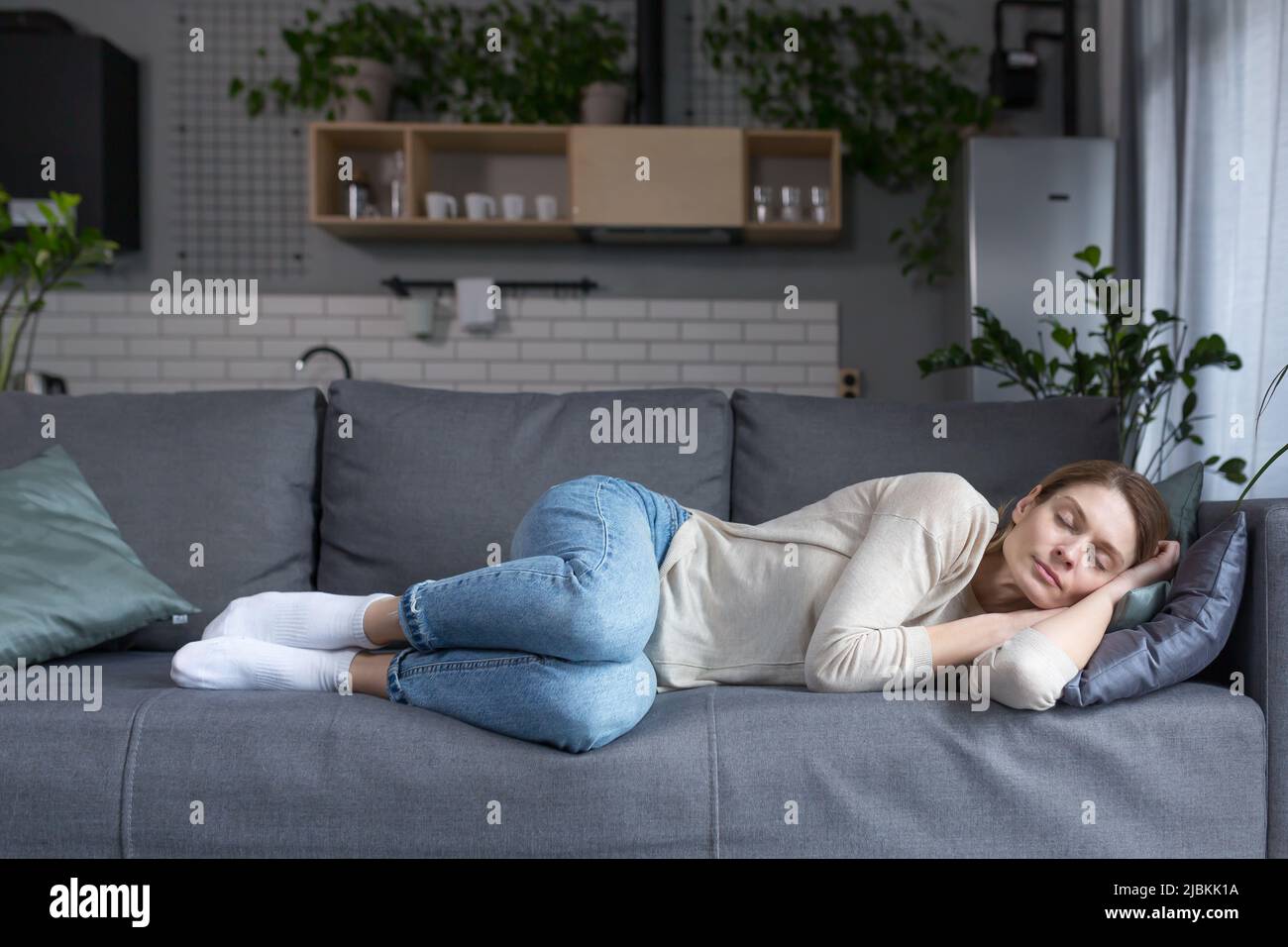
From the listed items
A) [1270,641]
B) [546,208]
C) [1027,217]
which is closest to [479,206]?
[546,208]

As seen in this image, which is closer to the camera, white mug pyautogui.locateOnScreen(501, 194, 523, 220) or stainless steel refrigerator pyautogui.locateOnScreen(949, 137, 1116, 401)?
stainless steel refrigerator pyautogui.locateOnScreen(949, 137, 1116, 401)

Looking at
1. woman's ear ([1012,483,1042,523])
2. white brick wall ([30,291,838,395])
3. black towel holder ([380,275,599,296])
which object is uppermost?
black towel holder ([380,275,599,296])

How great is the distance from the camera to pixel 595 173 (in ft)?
12.8

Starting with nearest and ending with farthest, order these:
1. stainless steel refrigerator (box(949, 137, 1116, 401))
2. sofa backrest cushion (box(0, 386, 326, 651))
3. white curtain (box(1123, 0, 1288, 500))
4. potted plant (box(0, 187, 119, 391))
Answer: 1. sofa backrest cushion (box(0, 386, 326, 651))
2. white curtain (box(1123, 0, 1288, 500))
3. potted plant (box(0, 187, 119, 391))
4. stainless steel refrigerator (box(949, 137, 1116, 401))

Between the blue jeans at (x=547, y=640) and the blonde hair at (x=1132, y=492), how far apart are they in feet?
1.93

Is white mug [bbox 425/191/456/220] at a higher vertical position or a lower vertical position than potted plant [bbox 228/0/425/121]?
lower

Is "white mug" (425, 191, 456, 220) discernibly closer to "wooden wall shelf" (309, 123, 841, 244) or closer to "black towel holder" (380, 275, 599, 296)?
"wooden wall shelf" (309, 123, 841, 244)

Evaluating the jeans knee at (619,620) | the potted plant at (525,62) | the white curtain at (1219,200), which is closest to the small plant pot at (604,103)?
the potted plant at (525,62)

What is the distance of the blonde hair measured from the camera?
1.65 metres

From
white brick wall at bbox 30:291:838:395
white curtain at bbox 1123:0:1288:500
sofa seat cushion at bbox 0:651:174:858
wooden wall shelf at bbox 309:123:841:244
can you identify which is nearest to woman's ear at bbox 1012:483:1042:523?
white curtain at bbox 1123:0:1288:500

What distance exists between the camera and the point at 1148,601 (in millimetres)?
1639

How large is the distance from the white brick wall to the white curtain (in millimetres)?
1258

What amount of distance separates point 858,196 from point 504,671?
10.7 feet
